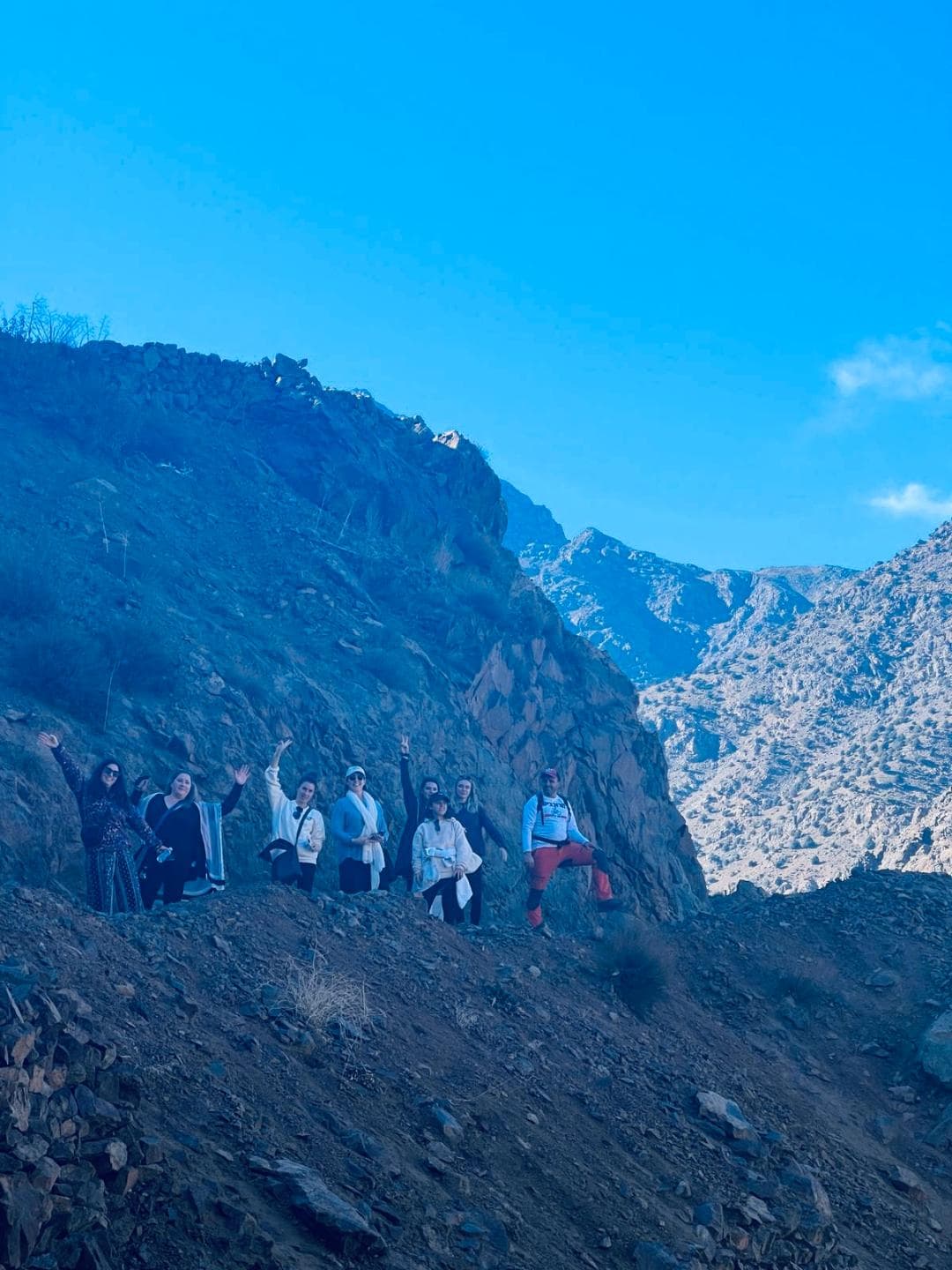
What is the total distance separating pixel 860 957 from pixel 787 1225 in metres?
5.58

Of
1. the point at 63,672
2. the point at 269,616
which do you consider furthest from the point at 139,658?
the point at 269,616

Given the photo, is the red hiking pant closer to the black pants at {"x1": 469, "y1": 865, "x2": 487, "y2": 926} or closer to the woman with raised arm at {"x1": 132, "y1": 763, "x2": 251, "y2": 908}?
the black pants at {"x1": 469, "y1": 865, "x2": 487, "y2": 926}

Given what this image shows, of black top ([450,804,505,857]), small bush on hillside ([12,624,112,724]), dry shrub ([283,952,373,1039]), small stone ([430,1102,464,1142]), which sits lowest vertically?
Answer: small stone ([430,1102,464,1142])

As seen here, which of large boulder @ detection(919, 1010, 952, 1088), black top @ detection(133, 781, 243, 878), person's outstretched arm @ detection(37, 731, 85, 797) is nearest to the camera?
person's outstretched arm @ detection(37, 731, 85, 797)

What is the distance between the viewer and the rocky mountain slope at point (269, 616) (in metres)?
13.2

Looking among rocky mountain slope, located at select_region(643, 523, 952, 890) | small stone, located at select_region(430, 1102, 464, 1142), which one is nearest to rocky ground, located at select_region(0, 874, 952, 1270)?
small stone, located at select_region(430, 1102, 464, 1142)

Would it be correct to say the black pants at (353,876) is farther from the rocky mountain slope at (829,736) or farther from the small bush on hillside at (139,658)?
the rocky mountain slope at (829,736)

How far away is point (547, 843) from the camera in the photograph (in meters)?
11.2

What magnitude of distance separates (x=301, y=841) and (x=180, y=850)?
1250mm

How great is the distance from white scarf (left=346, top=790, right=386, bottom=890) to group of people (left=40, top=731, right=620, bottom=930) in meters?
0.01

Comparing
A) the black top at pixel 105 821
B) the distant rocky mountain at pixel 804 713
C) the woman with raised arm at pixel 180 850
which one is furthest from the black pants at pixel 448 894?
the distant rocky mountain at pixel 804 713

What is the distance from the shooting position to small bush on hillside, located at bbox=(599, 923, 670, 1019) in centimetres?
972

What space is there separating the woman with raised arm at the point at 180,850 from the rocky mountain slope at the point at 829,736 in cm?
1758

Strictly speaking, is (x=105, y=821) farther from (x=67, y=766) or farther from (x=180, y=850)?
(x=180, y=850)
